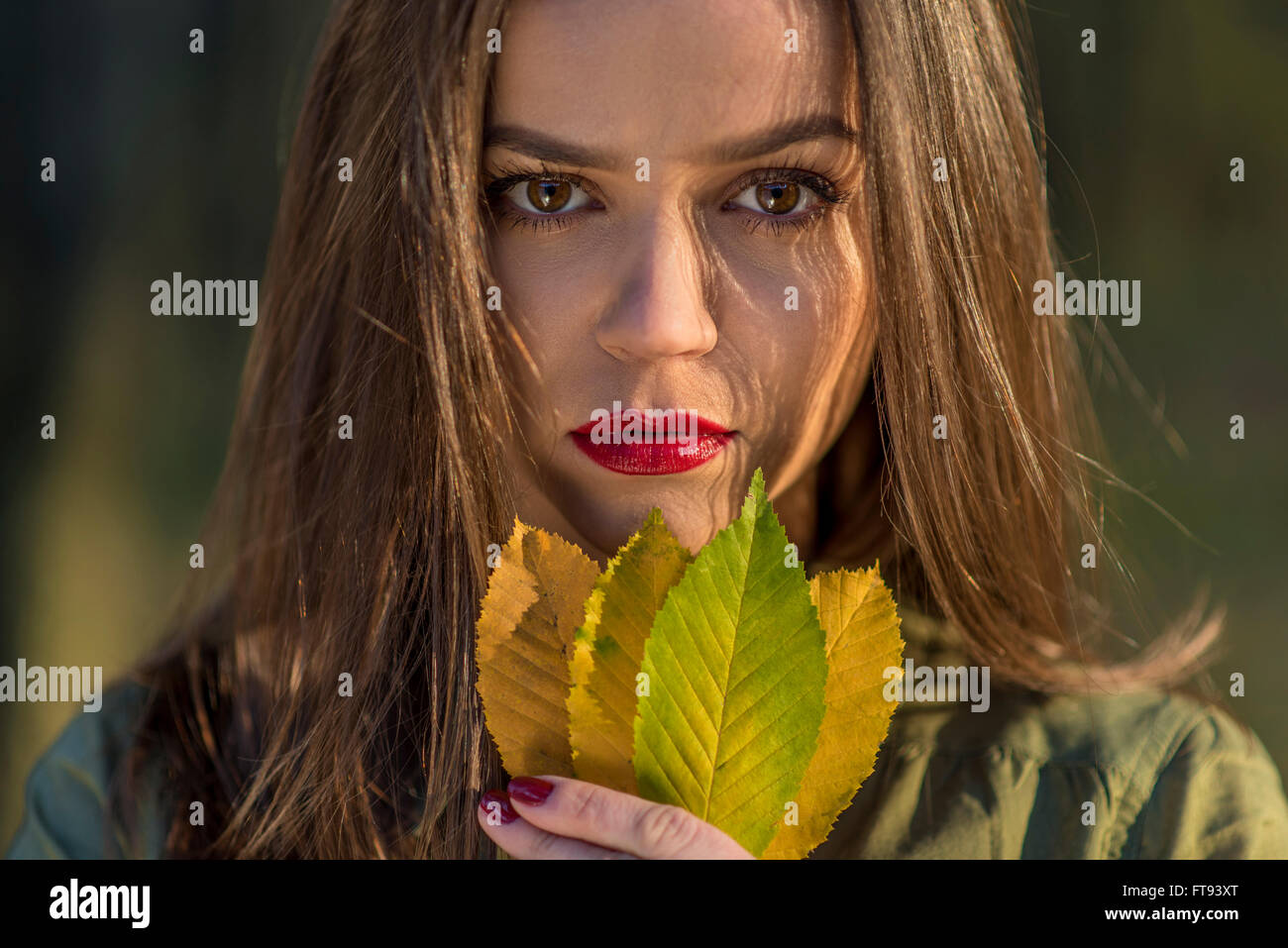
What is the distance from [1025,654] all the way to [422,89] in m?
0.92

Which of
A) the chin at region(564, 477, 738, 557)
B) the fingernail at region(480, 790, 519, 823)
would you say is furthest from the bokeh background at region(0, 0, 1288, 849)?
the fingernail at region(480, 790, 519, 823)

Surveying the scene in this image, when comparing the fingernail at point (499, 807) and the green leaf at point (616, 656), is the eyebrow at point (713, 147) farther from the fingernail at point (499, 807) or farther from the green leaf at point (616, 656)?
Result: the fingernail at point (499, 807)

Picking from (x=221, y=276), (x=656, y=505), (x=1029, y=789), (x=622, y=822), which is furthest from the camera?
(x=221, y=276)

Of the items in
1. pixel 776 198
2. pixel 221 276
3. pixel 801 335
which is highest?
pixel 221 276

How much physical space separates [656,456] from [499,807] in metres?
0.37

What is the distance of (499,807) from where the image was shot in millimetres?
831

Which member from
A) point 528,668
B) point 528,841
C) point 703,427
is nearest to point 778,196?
point 703,427

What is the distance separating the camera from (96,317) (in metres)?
2.23

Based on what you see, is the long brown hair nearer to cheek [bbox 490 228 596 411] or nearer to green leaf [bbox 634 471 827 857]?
cheek [bbox 490 228 596 411]

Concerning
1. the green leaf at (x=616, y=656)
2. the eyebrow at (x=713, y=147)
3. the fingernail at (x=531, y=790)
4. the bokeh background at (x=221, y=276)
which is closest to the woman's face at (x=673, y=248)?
the eyebrow at (x=713, y=147)

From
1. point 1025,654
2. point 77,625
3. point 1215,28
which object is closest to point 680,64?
point 1025,654

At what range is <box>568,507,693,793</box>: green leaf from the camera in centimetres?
80

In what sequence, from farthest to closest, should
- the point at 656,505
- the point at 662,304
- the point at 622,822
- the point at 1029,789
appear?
the point at 1029,789 < the point at 656,505 < the point at 662,304 < the point at 622,822

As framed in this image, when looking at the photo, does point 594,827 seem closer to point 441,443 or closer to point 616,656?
point 616,656
